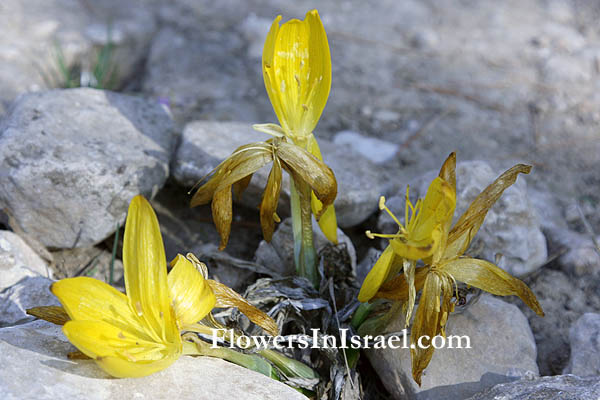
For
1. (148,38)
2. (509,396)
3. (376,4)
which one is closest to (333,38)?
(376,4)

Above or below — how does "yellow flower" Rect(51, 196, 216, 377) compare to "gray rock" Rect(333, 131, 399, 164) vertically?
above

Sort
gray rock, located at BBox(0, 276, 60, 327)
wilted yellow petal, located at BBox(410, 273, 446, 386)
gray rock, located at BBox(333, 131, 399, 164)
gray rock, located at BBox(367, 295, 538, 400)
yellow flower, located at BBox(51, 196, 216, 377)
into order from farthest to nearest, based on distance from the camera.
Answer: gray rock, located at BBox(333, 131, 399, 164) → gray rock, located at BBox(0, 276, 60, 327) → gray rock, located at BBox(367, 295, 538, 400) → wilted yellow petal, located at BBox(410, 273, 446, 386) → yellow flower, located at BBox(51, 196, 216, 377)

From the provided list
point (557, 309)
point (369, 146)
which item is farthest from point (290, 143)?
point (369, 146)

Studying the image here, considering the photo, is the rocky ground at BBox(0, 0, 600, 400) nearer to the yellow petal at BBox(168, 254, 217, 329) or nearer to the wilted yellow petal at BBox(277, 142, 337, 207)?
the yellow petal at BBox(168, 254, 217, 329)

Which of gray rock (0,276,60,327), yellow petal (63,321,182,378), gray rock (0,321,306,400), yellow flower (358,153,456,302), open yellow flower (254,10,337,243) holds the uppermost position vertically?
open yellow flower (254,10,337,243)

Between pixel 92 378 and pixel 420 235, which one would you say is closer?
pixel 92 378

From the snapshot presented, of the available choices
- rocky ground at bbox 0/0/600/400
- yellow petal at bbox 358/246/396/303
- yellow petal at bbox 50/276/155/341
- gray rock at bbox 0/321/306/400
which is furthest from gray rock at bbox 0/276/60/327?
yellow petal at bbox 358/246/396/303

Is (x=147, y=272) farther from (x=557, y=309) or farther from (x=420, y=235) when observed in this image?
(x=557, y=309)

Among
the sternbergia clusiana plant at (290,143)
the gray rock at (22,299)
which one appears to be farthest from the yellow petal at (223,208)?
the gray rock at (22,299)
